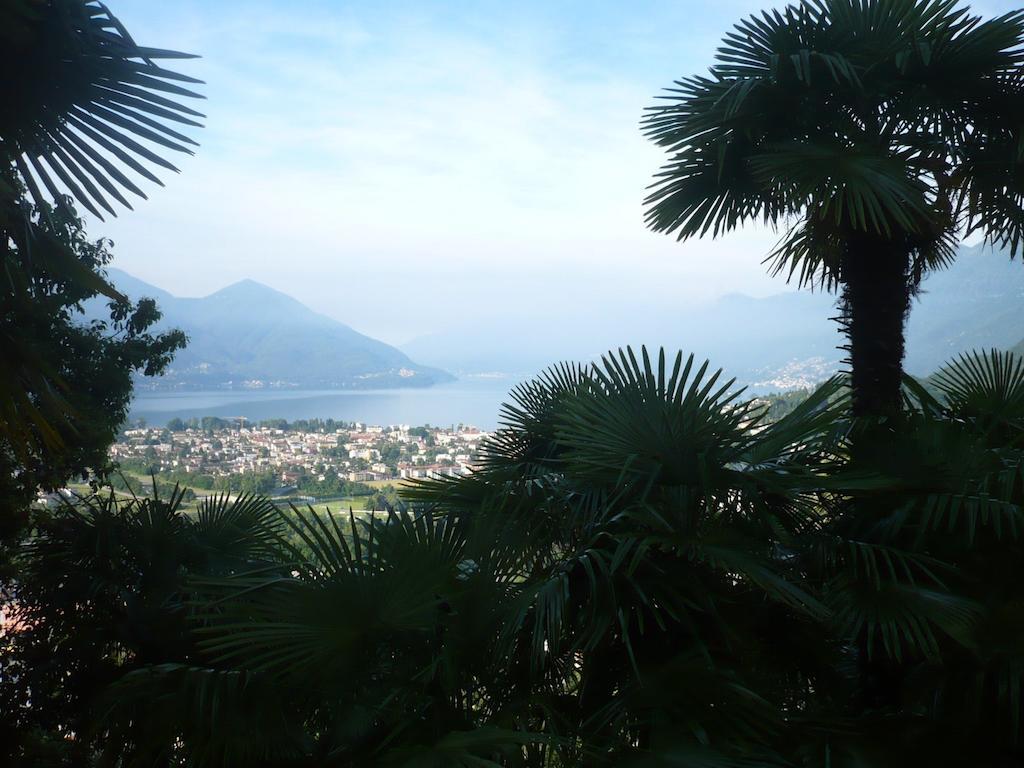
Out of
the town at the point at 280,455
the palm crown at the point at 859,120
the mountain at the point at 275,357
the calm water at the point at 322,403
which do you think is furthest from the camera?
the mountain at the point at 275,357

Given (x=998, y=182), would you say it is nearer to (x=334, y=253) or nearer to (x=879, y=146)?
(x=879, y=146)

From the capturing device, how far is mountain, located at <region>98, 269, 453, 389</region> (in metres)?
20.9

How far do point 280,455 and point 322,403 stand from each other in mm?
15021

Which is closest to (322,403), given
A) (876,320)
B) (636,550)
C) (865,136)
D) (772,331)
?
(772,331)

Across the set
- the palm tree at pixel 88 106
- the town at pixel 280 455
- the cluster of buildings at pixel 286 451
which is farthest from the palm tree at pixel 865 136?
the cluster of buildings at pixel 286 451

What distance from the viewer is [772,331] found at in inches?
862

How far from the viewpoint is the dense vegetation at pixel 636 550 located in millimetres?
1289

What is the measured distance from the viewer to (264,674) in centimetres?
139

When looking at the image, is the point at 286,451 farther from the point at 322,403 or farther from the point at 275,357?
the point at 275,357

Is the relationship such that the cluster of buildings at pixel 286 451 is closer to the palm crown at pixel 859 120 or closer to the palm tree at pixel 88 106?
the palm crown at pixel 859 120

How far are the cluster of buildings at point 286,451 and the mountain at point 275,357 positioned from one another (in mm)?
7145

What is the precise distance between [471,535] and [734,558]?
51cm

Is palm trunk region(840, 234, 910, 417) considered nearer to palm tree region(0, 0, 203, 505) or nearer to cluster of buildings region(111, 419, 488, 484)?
palm tree region(0, 0, 203, 505)

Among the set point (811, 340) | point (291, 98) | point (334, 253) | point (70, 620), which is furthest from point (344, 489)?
point (334, 253)
